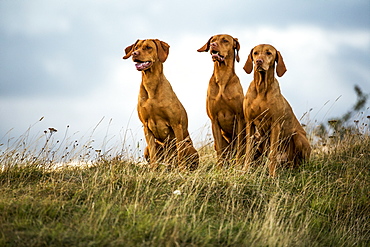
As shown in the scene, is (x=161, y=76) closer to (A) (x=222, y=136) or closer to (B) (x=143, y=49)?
(B) (x=143, y=49)

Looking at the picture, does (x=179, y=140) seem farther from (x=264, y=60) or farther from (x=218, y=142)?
(x=264, y=60)

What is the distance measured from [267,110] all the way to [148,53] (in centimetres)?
192

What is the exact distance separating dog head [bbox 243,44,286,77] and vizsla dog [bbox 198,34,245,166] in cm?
26

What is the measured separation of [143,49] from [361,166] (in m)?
4.31

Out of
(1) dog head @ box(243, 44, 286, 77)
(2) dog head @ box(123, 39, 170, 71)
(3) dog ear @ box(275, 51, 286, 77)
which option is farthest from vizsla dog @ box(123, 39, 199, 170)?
(3) dog ear @ box(275, 51, 286, 77)

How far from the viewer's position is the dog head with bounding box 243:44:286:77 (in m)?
7.69

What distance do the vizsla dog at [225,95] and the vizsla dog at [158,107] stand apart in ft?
1.60

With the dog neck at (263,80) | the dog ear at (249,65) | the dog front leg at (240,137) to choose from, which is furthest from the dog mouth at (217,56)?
the dog front leg at (240,137)

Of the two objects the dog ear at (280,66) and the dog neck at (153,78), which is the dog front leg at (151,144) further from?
the dog ear at (280,66)

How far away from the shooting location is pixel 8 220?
547cm

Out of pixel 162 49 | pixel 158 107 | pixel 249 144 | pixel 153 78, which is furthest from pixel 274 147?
pixel 162 49

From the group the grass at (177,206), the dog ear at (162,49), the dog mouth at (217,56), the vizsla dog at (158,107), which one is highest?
the dog ear at (162,49)

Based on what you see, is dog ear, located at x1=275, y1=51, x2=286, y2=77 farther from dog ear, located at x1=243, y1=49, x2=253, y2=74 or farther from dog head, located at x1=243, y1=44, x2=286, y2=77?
dog ear, located at x1=243, y1=49, x2=253, y2=74

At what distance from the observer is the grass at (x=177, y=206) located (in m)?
5.21
